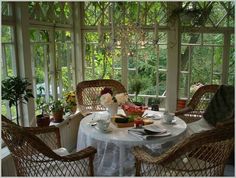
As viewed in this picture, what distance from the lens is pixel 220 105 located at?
3232 millimetres

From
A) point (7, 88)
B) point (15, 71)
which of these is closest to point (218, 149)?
point (7, 88)

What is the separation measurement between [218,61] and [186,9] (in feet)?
2.75

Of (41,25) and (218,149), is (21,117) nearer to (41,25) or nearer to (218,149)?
(41,25)

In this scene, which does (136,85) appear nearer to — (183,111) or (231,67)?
(183,111)

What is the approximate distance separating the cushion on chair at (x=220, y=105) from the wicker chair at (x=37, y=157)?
164cm

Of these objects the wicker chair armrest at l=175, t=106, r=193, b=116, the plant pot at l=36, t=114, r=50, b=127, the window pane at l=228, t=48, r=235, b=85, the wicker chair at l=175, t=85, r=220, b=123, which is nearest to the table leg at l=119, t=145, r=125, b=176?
the plant pot at l=36, t=114, r=50, b=127

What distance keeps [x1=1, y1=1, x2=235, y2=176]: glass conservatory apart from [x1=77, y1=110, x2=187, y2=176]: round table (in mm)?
10

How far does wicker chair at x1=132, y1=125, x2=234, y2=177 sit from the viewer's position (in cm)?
196

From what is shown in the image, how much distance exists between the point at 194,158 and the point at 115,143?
0.66 meters

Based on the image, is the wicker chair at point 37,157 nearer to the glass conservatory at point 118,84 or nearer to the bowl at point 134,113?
the glass conservatory at point 118,84

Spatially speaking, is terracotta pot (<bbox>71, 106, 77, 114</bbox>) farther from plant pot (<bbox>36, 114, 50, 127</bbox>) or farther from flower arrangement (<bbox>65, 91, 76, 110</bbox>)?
plant pot (<bbox>36, 114, 50, 127</bbox>)

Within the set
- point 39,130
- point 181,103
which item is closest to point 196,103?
point 181,103

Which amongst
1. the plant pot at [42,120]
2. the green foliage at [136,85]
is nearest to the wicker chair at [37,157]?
the plant pot at [42,120]

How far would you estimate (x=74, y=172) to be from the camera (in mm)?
2250
